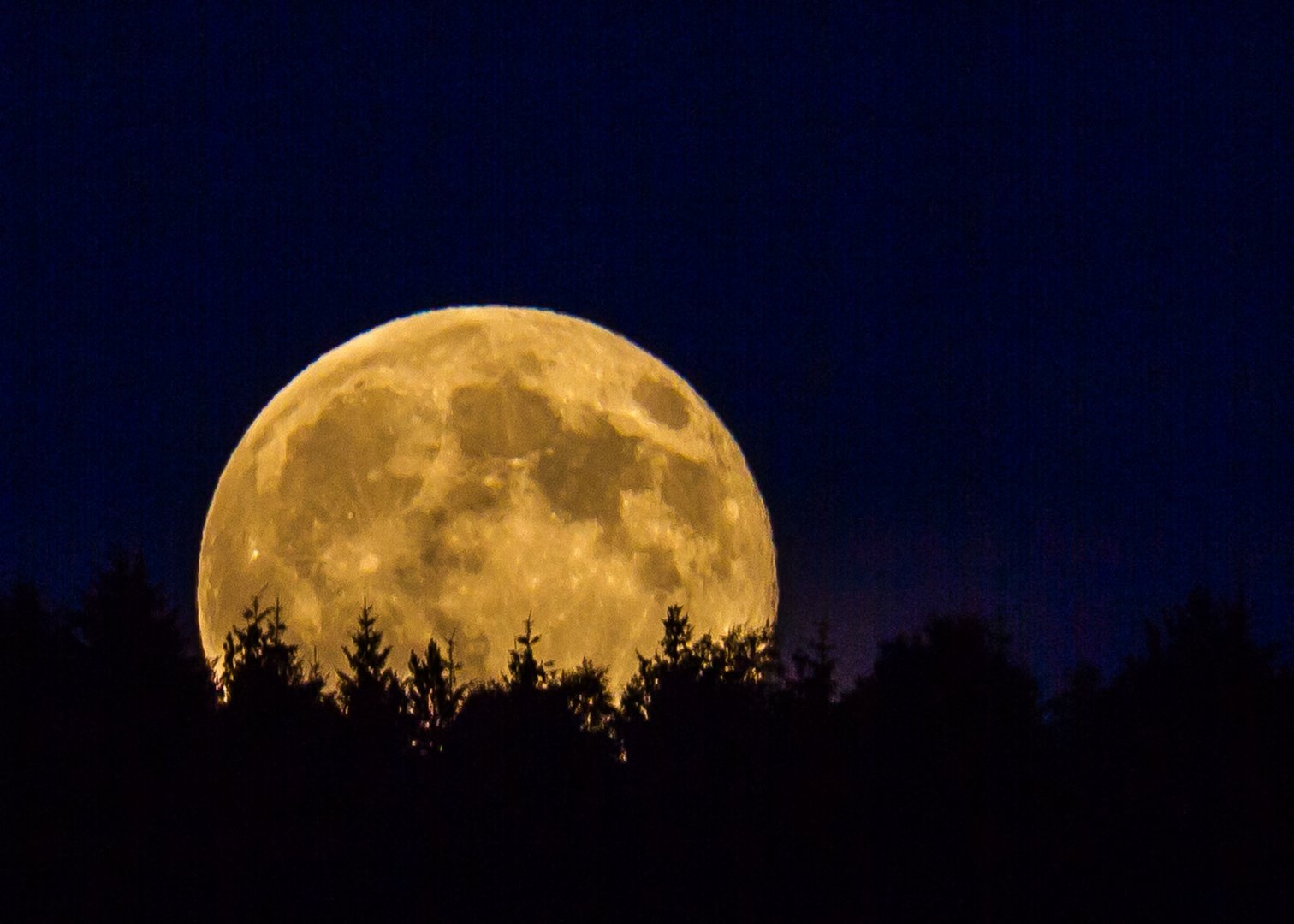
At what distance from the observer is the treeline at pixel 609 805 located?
16391 mm

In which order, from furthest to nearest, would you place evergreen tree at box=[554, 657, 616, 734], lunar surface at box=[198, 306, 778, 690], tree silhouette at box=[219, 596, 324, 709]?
lunar surface at box=[198, 306, 778, 690]
evergreen tree at box=[554, 657, 616, 734]
tree silhouette at box=[219, 596, 324, 709]

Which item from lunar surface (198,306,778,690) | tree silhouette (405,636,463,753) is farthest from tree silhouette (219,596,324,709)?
lunar surface (198,306,778,690)

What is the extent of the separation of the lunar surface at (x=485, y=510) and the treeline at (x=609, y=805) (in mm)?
6598

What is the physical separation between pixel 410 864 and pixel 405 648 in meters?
12.9

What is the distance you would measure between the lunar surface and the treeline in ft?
21.6

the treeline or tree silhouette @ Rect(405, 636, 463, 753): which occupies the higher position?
tree silhouette @ Rect(405, 636, 463, 753)

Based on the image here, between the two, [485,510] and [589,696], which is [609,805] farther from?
[485,510]

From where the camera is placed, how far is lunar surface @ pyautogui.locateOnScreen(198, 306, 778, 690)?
96.9 feet

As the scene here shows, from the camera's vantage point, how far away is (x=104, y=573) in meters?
24.4

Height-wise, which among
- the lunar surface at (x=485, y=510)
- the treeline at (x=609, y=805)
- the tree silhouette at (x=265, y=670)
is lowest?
the treeline at (x=609, y=805)

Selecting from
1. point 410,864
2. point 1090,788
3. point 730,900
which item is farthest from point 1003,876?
point 410,864

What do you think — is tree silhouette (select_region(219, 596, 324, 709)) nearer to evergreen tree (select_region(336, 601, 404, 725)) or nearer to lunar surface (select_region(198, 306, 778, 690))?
evergreen tree (select_region(336, 601, 404, 725))

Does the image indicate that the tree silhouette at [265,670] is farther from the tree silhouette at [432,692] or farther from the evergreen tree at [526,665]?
the evergreen tree at [526,665]

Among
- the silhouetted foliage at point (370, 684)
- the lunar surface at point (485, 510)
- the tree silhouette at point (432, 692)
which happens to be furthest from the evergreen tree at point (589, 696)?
the silhouetted foliage at point (370, 684)
